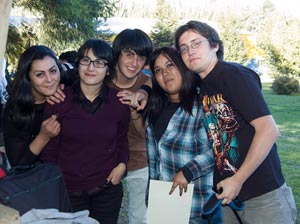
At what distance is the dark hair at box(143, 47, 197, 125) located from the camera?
2.39 meters

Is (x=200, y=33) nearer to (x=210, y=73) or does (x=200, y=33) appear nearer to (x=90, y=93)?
(x=210, y=73)

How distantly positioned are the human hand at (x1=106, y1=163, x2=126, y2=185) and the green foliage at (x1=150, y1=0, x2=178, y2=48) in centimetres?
2881

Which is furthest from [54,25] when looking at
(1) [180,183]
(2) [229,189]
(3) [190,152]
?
(2) [229,189]

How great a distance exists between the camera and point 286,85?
22.4 metres

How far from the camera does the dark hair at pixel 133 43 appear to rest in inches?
112

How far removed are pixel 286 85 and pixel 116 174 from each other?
71.0 ft

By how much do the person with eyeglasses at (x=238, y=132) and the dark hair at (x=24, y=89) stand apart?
101 cm

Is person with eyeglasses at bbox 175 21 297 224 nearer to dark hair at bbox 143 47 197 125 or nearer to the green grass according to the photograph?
dark hair at bbox 143 47 197 125

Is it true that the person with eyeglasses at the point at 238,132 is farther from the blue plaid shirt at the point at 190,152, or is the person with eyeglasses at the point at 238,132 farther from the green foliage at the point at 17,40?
the green foliage at the point at 17,40

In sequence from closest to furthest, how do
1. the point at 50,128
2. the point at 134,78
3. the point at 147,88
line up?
the point at 50,128, the point at 147,88, the point at 134,78

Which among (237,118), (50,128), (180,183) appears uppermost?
(237,118)

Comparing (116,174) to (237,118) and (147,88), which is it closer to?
(147,88)

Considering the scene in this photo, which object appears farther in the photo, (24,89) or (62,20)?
(62,20)

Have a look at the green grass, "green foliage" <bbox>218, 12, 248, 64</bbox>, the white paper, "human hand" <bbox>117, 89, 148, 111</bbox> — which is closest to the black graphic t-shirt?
the white paper
